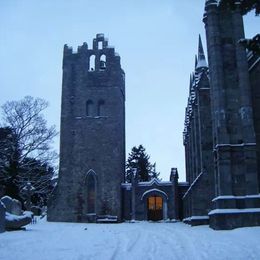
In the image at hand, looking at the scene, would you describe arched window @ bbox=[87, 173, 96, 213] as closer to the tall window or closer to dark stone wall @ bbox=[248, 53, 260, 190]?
the tall window

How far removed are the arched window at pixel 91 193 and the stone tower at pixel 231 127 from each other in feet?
70.5

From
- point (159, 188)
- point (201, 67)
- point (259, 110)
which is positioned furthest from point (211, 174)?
point (159, 188)

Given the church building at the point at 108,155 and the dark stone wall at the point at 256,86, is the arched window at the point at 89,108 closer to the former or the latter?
the church building at the point at 108,155

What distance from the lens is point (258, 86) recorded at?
69.6 ft

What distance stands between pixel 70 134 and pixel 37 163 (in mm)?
7917

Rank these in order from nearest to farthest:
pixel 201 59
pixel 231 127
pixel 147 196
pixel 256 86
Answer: pixel 231 127 < pixel 256 86 < pixel 201 59 < pixel 147 196

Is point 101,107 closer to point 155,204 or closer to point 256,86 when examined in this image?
point 155,204

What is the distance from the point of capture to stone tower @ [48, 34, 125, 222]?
39.8 metres

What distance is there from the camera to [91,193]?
4053cm

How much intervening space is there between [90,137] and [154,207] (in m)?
9.64

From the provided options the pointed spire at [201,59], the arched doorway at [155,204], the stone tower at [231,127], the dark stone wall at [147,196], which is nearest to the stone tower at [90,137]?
the dark stone wall at [147,196]

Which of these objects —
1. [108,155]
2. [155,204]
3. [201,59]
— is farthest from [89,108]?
[201,59]

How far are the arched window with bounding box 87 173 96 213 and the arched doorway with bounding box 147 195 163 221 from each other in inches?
216

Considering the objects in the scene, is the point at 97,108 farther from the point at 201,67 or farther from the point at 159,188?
the point at 201,67
